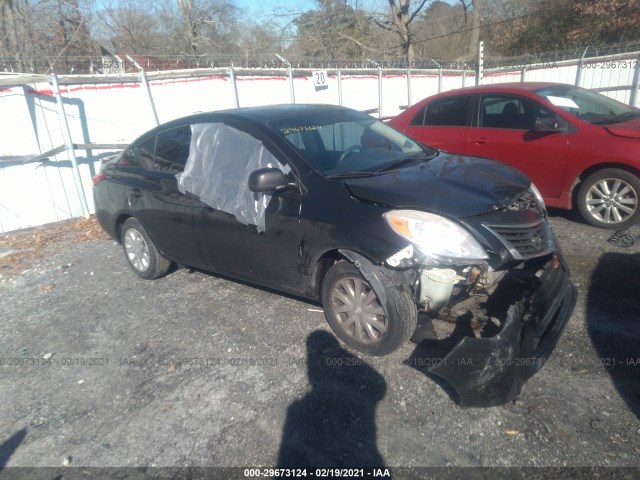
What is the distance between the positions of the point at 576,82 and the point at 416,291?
1251 cm

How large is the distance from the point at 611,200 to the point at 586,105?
4.43 ft

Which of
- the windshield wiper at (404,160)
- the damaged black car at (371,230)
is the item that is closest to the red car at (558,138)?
the damaged black car at (371,230)

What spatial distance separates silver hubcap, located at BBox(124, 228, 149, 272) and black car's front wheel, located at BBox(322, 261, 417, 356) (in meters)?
2.46

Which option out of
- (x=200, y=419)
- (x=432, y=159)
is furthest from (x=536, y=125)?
(x=200, y=419)

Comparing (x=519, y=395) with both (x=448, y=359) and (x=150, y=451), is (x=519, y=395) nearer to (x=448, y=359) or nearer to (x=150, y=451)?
(x=448, y=359)

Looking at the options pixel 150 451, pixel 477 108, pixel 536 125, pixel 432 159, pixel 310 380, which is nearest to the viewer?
pixel 150 451

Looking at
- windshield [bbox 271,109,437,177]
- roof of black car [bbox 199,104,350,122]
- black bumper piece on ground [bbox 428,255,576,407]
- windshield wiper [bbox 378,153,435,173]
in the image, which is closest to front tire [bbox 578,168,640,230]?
windshield [bbox 271,109,437,177]

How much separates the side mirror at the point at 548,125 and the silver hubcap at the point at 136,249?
460cm

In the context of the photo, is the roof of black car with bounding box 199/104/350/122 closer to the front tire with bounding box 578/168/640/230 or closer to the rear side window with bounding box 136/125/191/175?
the rear side window with bounding box 136/125/191/175

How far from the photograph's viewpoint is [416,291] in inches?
119

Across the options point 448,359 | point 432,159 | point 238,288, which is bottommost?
point 238,288

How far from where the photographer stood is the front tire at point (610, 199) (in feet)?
16.2

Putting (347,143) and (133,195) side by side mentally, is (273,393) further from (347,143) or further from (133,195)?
(133,195)

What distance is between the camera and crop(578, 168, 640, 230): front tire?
4.94m
